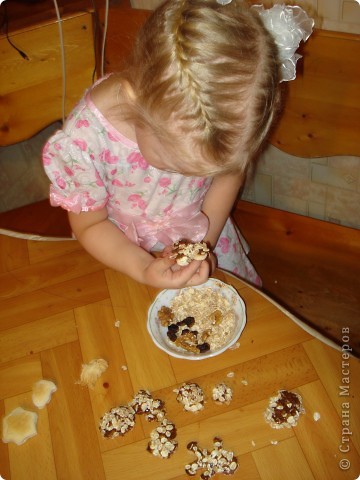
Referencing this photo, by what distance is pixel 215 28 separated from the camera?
622mm

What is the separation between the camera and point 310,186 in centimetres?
152

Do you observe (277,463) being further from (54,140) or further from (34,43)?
(34,43)

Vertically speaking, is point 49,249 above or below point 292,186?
above

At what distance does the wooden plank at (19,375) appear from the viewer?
78cm

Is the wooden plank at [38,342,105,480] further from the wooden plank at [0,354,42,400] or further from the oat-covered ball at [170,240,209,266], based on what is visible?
the oat-covered ball at [170,240,209,266]

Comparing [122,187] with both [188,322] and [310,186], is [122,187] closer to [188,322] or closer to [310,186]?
[188,322]

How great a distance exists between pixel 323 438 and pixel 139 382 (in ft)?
0.98

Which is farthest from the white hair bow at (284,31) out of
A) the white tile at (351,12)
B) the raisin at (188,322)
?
the raisin at (188,322)

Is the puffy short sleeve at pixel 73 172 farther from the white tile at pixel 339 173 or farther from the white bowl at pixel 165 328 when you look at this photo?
the white tile at pixel 339 173

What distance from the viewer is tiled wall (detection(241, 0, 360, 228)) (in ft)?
4.66

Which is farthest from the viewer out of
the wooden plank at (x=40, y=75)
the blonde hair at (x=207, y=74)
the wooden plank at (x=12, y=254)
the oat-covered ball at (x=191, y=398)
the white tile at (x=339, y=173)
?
the white tile at (x=339, y=173)

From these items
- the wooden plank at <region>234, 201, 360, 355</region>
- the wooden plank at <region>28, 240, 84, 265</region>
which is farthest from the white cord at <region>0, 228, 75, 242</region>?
the wooden plank at <region>234, 201, 360, 355</region>

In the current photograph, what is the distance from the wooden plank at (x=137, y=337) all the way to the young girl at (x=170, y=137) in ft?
0.10

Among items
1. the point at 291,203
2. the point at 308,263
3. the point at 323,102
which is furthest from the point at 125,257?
the point at 291,203
